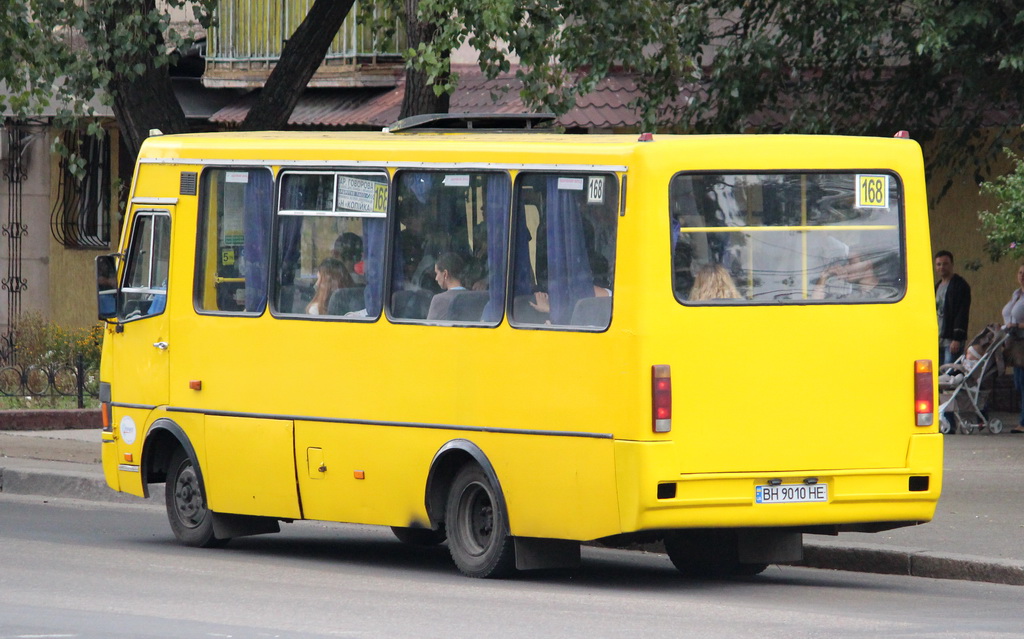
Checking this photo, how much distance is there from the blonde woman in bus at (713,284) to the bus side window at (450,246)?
3.74 ft

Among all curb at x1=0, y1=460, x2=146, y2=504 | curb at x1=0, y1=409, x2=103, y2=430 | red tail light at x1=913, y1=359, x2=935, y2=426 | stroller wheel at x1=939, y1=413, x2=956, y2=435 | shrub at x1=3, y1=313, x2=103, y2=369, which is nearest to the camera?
red tail light at x1=913, y1=359, x2=935, y2=426

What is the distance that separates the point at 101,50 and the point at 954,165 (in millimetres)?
8912

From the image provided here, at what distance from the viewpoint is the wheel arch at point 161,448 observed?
40.5 ft

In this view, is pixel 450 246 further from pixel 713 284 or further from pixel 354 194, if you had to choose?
pixel 713 284

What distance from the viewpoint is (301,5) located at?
24.8 metres

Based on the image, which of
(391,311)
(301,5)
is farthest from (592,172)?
(301,5)

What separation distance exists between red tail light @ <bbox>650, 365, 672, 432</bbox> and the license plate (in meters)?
0.66

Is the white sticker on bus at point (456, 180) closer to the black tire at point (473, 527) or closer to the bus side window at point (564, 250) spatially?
the bus side window at point (564, 250)

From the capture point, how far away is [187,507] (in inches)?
498

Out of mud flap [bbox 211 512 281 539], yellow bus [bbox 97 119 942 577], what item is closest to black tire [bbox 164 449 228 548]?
mud flap [bbox 211 512 281 539]

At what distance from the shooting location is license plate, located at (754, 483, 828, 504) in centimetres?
1017

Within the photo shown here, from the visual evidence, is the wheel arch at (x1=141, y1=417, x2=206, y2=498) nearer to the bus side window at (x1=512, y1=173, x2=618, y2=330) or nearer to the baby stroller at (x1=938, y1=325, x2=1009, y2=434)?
the bus side window at (x1=512, y1=173, x2=618, y2=330)

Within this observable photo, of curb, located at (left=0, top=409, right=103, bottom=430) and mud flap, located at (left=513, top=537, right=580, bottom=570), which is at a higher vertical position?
curb, located at (left=0, top=409, right=103, bottom=430)

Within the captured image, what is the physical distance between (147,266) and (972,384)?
32.1 ft
